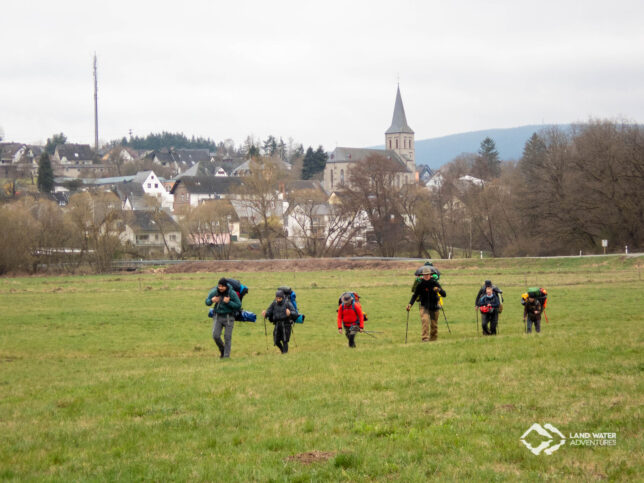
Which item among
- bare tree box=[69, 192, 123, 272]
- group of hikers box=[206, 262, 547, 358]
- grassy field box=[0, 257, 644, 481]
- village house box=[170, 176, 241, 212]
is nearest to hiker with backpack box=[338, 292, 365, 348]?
group of hikers box=[206, 262, 547, 358]

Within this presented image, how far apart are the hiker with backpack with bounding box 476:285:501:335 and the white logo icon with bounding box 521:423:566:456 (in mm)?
12669

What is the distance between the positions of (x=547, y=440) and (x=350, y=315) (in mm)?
11038

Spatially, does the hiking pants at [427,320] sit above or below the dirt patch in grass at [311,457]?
above

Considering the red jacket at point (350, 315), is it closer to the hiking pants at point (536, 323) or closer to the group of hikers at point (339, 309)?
the group of hikers at point (339, 309)

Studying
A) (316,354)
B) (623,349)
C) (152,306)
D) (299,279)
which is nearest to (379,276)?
(299,279)

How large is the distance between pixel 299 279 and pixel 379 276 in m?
6.45

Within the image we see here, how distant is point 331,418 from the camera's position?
970cm

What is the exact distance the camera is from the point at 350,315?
18.9m

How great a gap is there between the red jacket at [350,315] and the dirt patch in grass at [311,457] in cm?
1051

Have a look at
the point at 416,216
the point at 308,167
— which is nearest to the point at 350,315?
the point at 416,216

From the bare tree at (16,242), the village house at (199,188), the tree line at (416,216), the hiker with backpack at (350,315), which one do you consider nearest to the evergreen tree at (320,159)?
the village house at (199,188)

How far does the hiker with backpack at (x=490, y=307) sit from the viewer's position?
829 inches

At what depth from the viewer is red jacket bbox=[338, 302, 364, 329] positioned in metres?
18.7

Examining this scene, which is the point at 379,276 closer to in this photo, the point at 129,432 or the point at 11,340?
the point at 11,340
